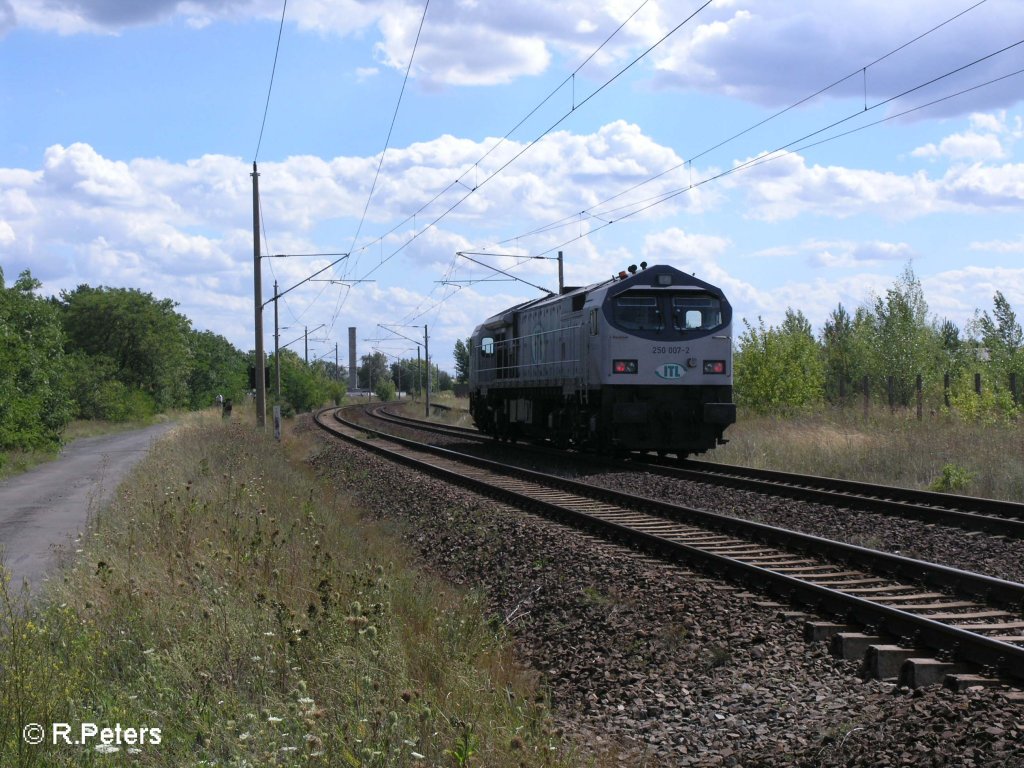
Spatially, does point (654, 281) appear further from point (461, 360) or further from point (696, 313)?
point (461, 360)

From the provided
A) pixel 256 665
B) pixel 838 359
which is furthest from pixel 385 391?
pixel 256 665

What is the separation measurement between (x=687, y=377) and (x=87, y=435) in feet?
103

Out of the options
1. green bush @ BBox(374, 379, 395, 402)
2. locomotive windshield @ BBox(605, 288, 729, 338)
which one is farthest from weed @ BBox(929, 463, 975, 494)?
green bush @ BBox(374, 379, 395, 402)

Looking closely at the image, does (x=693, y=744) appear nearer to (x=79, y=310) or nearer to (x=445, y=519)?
(x=445, y=519)

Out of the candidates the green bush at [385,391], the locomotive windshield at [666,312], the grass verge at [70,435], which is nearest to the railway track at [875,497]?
the locomotive windshield at [666,312]

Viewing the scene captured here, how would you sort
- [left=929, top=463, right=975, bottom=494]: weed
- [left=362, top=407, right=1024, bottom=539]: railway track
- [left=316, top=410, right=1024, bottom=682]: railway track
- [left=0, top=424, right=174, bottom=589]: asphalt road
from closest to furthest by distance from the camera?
[left=316, top=410, right=1024, bottom=682]: railway track
[left=0, top=424, right=174, bottom=589]: asphalt road
[left=362, top=407, right=1024, bottom=539]: railway track
[left=929, top=463, right=975, bottom=494]: weed

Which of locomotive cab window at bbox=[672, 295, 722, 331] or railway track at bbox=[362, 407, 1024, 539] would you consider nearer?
railway track at bbox=[362, 407, 1024, 539]

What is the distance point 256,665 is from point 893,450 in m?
16.8

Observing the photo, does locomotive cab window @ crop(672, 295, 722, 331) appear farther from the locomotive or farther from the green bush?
the green bush

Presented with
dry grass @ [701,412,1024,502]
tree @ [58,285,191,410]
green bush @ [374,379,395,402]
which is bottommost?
dry grass @ [701,412,1024,502]

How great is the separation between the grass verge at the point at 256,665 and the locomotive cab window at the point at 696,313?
12426 millimetres

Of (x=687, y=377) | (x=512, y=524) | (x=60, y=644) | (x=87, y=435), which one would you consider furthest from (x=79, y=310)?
(x=60, y=644)

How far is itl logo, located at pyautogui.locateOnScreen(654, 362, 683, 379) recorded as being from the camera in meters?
20.9

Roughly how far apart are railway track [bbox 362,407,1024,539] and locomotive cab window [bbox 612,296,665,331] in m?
2.83
